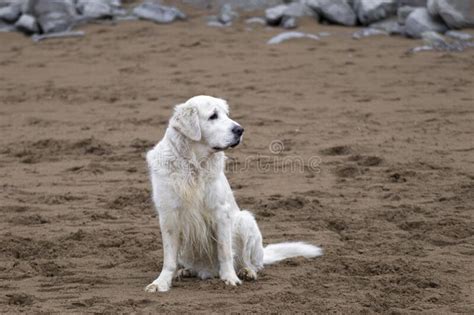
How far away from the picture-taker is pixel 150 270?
7.02 metres

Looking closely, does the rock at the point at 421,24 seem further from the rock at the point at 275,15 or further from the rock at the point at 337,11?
the rock at the point at 275,15

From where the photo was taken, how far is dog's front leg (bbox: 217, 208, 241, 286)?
6492 mm

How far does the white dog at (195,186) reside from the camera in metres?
6.42

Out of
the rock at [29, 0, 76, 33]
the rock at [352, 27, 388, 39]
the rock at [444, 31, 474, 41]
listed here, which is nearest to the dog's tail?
the rock at [444, 31, 474, 41]

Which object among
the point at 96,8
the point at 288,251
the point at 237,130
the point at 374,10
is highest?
the point at 237,130

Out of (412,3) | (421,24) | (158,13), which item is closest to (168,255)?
(421,24)

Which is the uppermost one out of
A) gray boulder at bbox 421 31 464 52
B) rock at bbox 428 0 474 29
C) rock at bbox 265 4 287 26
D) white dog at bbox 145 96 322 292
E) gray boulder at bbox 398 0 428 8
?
white dog at bbox 145 96 322 292

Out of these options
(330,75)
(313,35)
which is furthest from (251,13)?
(330,75)

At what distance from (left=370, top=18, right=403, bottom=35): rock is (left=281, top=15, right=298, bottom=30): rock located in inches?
65.2

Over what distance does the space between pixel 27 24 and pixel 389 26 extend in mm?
8021

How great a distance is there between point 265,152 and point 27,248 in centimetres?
429

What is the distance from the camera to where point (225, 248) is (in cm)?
652

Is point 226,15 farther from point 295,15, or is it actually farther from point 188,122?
point 188,122

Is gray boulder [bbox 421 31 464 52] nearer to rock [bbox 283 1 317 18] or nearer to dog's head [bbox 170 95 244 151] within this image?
rock [bbox 283 1 317 18]
